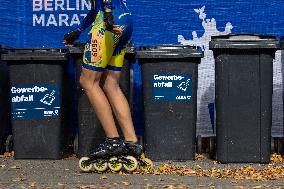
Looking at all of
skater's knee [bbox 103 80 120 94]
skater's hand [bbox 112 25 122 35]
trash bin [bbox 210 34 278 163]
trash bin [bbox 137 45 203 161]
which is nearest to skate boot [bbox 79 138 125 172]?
skater's knee [bbox 103 80 120 94]

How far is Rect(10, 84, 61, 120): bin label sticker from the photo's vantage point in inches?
353

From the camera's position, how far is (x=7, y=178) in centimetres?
730

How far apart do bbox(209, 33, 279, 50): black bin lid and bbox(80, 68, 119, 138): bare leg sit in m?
1.50

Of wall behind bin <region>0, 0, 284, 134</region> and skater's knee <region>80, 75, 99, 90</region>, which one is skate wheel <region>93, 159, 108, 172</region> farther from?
wall behind bin <region>0, 0, 284, 134</region>

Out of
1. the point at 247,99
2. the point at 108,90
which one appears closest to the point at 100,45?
the point at 108,90

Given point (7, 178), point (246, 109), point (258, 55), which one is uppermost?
point (258, 55)

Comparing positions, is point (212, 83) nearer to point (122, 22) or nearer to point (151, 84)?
point (151, 84)

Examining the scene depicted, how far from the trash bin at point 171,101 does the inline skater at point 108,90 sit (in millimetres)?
1031

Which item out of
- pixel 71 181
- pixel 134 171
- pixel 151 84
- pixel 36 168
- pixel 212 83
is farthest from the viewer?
pixel 212 83

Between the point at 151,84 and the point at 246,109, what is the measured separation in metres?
1.10

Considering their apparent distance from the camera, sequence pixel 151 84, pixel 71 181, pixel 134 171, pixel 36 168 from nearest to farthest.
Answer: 1. pixel 71 181
2. pixel 134 171
3. pixel 36 168
4. pixel 151 84

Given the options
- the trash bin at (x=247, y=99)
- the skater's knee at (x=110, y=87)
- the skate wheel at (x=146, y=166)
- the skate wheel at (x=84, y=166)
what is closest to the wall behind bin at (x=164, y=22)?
the trash bin at (x=247, y=99)

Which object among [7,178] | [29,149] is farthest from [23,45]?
[7,178]

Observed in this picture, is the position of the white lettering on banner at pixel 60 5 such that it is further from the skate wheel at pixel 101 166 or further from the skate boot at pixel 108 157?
the skate wheel at pixel 101 166
